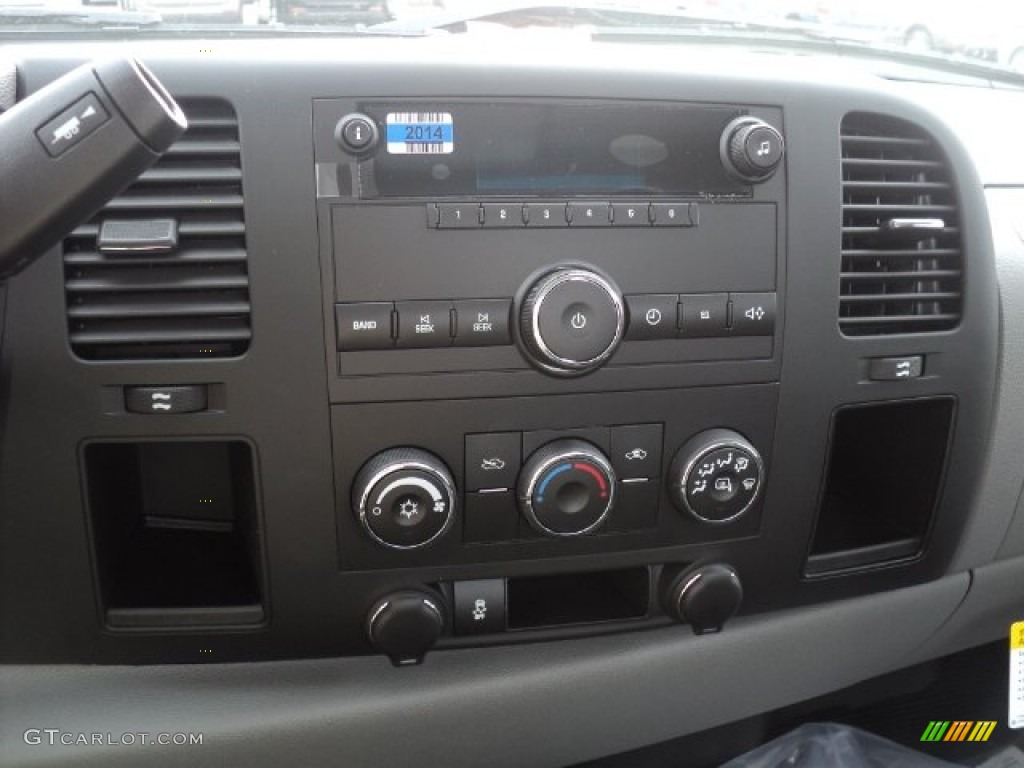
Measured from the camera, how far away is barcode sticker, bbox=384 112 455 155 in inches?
37.8

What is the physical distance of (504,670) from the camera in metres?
1.15

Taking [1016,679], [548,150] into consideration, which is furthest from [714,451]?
[1016,679]

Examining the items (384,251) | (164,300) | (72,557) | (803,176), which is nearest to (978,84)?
(803,176)

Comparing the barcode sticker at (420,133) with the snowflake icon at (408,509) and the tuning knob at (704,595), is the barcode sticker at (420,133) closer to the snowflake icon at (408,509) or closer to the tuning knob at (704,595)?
the snowflake icon at (408,509)

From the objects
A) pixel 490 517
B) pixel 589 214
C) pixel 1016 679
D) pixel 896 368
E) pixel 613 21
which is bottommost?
pixel 1016 679

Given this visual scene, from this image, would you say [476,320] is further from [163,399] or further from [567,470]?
[163,399]

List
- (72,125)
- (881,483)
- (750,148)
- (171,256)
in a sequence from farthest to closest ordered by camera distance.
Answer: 1. (881,483)
2. (750,148)
3. (171,256)
4. (72,125)

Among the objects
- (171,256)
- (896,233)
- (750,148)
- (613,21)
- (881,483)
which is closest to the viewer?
(171,256)

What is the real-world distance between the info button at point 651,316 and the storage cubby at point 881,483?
295 mm

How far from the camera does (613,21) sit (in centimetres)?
151

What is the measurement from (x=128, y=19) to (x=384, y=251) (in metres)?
0.55

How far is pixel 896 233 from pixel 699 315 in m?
0.29

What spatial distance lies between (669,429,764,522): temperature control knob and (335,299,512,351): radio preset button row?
0.26 meters

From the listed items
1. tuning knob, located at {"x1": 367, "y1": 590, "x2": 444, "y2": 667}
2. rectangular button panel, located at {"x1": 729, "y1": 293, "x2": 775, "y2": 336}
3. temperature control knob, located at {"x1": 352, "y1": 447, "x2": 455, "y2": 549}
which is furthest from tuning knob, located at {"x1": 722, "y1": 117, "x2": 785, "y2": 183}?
tuning knob, located at {"x1": 367, "y1": 590, "x2": 444, "y2": 667}
